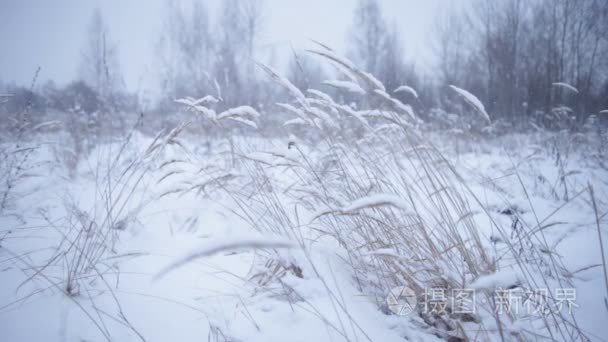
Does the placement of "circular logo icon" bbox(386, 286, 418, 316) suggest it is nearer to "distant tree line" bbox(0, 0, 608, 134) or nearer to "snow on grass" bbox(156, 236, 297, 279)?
"snow on grass" bbox(156, 236, 297, 279)

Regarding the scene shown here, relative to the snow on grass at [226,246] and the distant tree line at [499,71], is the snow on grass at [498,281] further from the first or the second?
the distant tree line at [499,71]

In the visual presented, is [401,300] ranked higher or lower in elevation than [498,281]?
lower

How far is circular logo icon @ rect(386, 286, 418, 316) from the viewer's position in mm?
867

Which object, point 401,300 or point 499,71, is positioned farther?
point 499,71

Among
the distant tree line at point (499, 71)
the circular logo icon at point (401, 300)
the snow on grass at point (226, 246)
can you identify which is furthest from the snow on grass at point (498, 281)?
the distant tree line at point (499, 71)

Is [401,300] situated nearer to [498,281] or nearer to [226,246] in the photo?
[498,281]

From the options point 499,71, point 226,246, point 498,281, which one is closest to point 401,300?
point 498,281

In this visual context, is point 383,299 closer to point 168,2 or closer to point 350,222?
point 350,222

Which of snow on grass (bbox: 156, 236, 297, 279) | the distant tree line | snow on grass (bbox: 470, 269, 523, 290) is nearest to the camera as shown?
snow on grass (bbox: 156, 236, 297, 279)

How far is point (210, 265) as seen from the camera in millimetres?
1160

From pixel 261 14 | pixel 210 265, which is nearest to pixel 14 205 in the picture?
pixel 210 265

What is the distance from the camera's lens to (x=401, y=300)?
2.94 ft

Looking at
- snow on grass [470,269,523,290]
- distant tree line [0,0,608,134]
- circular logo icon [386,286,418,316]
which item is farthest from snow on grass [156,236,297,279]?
distant tree line [0,0,608,134]

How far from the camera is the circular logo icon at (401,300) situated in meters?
0.87
